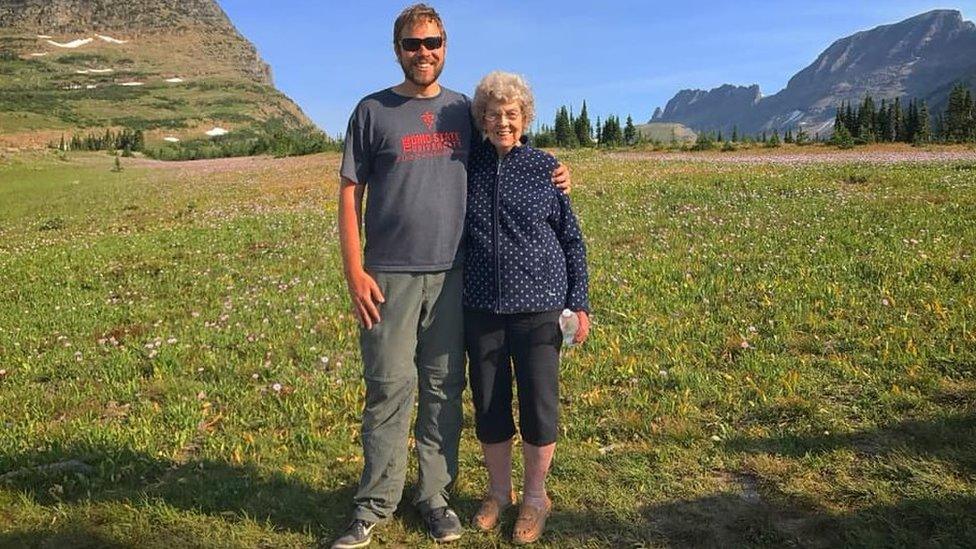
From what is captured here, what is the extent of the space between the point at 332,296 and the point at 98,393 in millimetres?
3870

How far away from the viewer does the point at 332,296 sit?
33.1ft

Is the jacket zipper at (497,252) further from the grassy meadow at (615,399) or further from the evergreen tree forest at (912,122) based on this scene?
the evergreen tree forest at (912,122)

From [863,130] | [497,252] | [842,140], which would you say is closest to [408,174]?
[497,252]

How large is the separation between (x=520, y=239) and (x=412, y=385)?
4.00 ft

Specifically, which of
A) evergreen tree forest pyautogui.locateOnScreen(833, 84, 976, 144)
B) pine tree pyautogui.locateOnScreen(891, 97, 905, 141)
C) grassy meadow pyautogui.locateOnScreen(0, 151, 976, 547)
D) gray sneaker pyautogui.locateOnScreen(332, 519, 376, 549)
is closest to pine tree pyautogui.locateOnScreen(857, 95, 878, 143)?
evergreen tree forest pyautogui.locateOnScreen(833, 84, 976, 144)

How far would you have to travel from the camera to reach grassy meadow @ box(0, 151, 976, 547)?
4332 millimetres

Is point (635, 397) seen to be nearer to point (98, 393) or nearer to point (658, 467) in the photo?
point (658, 467)

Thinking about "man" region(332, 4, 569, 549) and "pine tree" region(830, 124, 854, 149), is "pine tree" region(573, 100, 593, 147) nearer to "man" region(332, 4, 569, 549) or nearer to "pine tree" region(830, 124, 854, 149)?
"pine tree" region(830, 124, 854, 149)

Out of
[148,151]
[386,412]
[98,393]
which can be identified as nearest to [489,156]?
[386,412]

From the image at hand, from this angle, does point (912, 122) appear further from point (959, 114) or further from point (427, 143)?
point (427, 143)

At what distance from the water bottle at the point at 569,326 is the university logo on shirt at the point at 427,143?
1274mm

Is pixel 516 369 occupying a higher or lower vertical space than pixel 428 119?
lower

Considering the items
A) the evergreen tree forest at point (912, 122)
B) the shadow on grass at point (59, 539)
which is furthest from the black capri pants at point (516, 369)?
the evergreen tree forest at point (912, 122)

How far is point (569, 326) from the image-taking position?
161 inches
